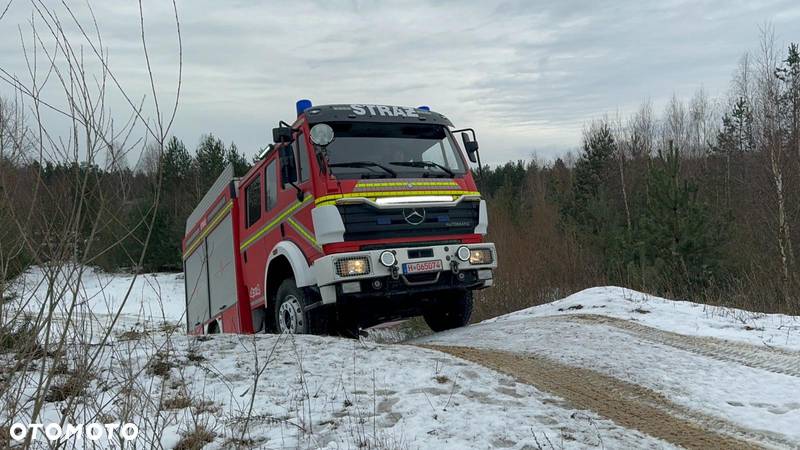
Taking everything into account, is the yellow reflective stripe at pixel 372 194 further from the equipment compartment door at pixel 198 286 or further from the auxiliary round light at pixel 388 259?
the equipment compartment door at pixel 198 286

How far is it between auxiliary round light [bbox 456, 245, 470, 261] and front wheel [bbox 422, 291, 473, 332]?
81cm

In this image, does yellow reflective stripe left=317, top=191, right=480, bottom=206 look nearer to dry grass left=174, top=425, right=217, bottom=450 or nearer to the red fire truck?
the red fire truck

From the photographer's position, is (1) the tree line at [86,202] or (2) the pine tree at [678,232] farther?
(2) the pine tree at [678,232]

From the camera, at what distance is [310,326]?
253 inches

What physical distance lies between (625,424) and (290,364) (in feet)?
7.94

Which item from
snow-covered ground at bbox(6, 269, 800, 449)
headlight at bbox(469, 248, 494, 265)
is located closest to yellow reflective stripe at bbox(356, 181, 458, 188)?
headlight at bbox(469, 248, 494, 265)

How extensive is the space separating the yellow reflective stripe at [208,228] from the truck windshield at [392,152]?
2614mm

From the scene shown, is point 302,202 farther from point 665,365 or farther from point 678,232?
point 678,232

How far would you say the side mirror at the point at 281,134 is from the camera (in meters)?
6.46

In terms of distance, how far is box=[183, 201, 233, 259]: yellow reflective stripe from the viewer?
8.55 m

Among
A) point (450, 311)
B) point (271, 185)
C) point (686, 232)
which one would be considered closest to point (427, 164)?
point (271, 185)

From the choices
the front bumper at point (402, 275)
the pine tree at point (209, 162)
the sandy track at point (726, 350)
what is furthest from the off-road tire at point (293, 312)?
the pine tree at point (209, 162)

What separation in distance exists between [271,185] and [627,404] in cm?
465

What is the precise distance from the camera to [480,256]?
676 centimetres
